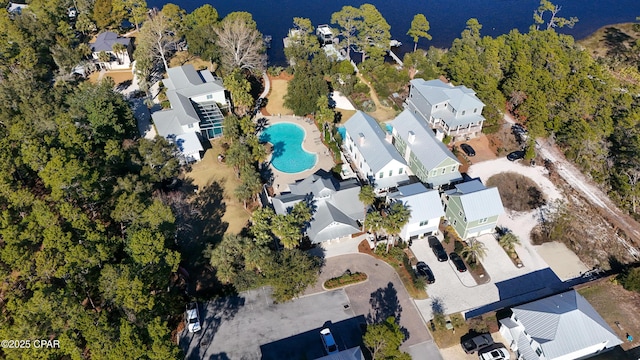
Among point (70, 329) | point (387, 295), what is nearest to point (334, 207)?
point (387, 295)

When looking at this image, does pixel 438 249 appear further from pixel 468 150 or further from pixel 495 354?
pixel 468 150

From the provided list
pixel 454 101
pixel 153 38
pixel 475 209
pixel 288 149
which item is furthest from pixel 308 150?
pixel 153 38

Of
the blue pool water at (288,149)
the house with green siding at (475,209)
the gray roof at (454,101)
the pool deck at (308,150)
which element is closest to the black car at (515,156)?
the gray roof at (454,101)

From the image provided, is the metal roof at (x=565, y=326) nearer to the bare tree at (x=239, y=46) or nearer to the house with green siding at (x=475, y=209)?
the house with green siding at (x=475, y=209)

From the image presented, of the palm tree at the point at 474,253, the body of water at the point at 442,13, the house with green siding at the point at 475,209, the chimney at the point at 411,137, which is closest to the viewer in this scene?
the palm tree at the point at 474,253

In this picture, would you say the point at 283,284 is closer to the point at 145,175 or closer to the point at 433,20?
the point at 145,175

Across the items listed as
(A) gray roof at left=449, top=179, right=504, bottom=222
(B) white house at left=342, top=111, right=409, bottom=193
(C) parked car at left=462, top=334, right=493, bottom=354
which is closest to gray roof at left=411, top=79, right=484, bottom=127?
(B) white house at left=342, top=111, right=409, bottom=193

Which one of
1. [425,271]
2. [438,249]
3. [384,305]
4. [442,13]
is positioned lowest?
[384,305]

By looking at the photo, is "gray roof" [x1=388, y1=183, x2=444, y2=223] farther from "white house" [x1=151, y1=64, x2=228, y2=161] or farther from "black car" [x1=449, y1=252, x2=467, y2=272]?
"white house" [x1=151, y1=64, x2=228, y2=161]
